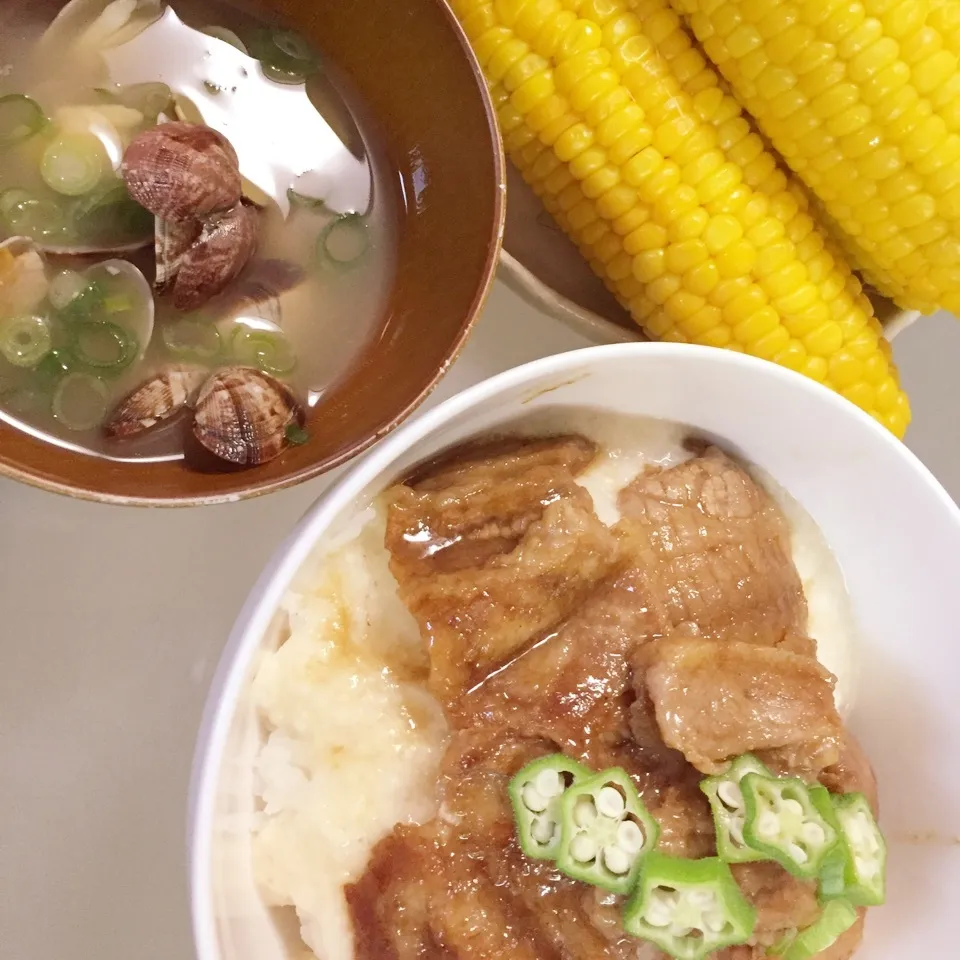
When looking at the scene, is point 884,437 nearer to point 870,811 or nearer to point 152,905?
point 870,811

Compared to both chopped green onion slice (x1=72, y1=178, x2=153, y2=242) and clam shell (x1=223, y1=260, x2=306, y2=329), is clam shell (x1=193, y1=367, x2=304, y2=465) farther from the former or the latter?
chopped green onion slice (x1=72, y1=178, x2=153, y2=242)

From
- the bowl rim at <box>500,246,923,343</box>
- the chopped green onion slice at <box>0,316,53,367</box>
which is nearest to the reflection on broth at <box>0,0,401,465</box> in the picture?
the chopped green onion slice at <box>0,316,53,367</box>

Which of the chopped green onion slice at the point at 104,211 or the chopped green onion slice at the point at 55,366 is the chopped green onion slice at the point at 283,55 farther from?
the chopped green onion slice at the point at 55,366

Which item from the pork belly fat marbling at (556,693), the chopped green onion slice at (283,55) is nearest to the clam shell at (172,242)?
the chopped green onion slice at (283,55)

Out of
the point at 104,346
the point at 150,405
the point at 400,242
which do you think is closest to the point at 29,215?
the point at 104,346

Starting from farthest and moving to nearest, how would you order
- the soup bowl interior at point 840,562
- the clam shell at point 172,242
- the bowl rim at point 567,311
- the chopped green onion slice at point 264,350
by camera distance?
1. the bowl rim at point 567,311
2. the chopped green onion slice at point 264,350
3. the clam shell at point 172,242
4. the soup bowl interior at point 840,562
